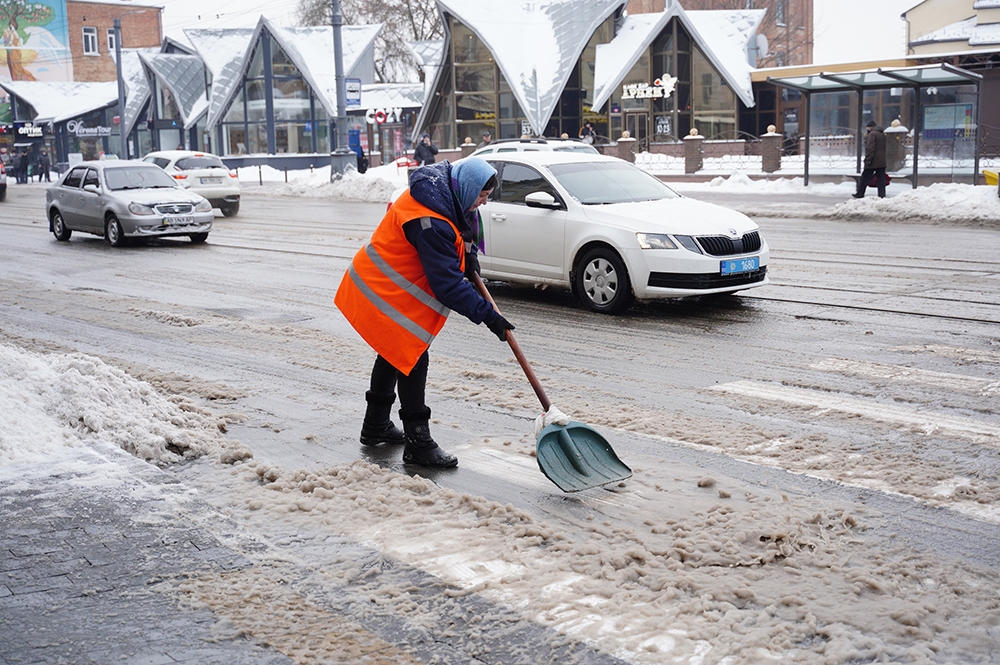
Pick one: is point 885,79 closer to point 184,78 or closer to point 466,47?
point 466,47

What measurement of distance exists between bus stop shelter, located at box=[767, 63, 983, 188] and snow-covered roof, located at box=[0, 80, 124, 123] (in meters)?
56.5

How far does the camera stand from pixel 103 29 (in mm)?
90438

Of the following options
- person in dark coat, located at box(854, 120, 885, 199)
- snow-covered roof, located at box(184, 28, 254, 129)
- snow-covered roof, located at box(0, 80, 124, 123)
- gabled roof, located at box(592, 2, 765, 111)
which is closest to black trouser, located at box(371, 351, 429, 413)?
person in dark coat, located at box(854, 120, 885, 199)

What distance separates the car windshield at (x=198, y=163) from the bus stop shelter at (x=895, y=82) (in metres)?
A: 14.4

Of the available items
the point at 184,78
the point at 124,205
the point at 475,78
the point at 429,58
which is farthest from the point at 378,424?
the point at 184,78

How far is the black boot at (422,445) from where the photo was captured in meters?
5.59

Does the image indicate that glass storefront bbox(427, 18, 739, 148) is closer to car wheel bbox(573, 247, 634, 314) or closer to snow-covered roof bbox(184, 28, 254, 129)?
snow-covered roof bbox(184, 28, 254, 129)

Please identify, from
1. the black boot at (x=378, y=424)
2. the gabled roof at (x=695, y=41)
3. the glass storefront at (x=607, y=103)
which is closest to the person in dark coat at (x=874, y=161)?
the black boot at (x=378, y=424)

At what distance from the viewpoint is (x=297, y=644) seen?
142 inches

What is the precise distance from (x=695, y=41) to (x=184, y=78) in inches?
1237

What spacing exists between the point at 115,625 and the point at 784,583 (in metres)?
2.45

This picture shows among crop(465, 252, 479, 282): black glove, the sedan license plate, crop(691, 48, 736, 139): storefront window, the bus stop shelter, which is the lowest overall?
the sedan license plate

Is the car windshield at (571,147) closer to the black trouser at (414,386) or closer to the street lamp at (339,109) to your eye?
the street lamp at (339,109)

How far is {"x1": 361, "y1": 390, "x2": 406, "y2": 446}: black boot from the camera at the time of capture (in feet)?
19.6
